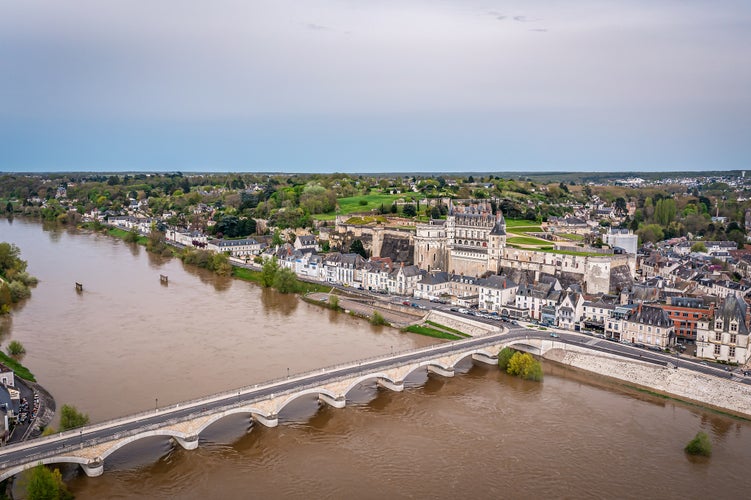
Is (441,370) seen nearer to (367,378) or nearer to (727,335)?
(367,378)

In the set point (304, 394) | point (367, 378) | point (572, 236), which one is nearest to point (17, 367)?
point (304, 394)

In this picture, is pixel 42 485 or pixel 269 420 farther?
pixel 269 420

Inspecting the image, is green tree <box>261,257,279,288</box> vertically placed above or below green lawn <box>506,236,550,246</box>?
below

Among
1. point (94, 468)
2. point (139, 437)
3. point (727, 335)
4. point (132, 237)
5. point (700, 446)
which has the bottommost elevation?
point (700, 446)

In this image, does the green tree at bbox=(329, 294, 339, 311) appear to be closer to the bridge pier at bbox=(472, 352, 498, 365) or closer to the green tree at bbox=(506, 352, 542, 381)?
the bridge pier at bbox=(472, 352, 498, 365)

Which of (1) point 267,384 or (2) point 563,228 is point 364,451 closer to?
(1) point 267,384

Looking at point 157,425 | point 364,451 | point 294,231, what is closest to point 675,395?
point 364,451

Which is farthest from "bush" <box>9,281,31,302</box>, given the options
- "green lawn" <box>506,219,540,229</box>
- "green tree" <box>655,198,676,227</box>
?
"green tree" <box>655,198,676,227</box>
